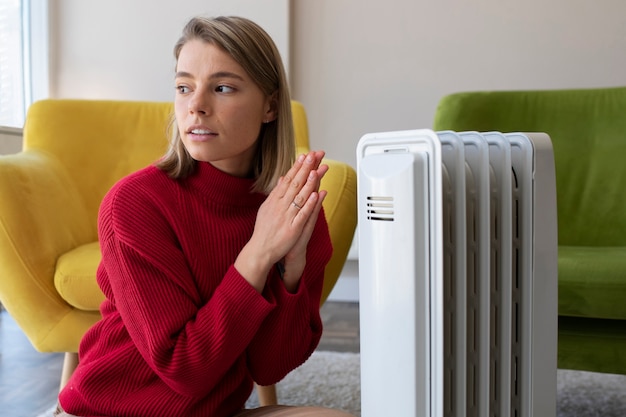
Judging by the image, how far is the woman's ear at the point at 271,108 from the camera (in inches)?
41.9

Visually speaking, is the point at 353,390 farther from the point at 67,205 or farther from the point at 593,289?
the point at 67,205

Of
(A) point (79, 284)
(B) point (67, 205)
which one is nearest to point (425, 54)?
(B) point (67, 205)

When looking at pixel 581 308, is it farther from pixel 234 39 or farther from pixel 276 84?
pixel 234 39

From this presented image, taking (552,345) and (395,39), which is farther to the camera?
(395,39)

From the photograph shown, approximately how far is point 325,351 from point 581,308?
1127mm

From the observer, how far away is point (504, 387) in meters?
0.93

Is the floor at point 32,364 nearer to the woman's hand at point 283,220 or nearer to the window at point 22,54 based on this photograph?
the window at point 22,54

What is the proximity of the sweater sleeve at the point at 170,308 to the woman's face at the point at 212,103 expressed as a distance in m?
0.14

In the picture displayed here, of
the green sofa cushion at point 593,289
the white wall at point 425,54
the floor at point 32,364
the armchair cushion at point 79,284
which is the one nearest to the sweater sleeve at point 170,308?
the armchair cushion at point 79,284

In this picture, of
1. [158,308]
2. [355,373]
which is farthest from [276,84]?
[355,373]

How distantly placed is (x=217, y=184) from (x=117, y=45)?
255cm

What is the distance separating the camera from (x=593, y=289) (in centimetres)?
144

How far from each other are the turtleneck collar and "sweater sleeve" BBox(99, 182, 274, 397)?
12 centimetres

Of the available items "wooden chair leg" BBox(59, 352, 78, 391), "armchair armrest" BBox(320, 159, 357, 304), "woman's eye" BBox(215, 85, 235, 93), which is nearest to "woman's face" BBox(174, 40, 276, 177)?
"woman's eye" BBox(215, 85, 235, 93)
